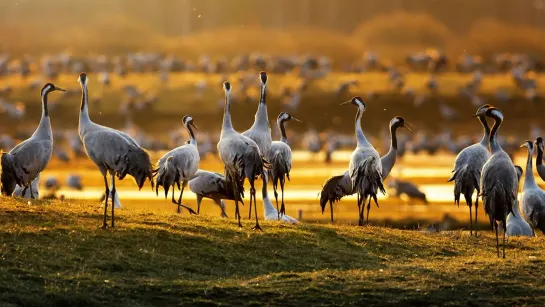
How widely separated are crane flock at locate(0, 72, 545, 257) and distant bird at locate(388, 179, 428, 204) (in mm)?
13263

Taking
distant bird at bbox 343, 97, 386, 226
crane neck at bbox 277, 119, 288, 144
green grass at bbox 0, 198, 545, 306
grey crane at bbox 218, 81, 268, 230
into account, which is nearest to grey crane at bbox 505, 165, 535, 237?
distant bird at bbox 343, 97, 386, 226

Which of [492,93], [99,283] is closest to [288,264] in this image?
[99,283]

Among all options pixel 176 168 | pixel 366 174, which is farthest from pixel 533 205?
pixel 176 168

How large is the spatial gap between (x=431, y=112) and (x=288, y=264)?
48.7 meters

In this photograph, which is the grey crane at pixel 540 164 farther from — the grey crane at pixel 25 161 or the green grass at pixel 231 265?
the grey crane at pixel 25 161

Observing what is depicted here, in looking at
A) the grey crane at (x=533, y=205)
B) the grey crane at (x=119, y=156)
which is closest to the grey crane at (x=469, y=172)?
the grey crane at (x=533, y=205)

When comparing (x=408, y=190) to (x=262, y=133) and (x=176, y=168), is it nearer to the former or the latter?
(x=262, y=133)

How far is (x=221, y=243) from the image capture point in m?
17.2

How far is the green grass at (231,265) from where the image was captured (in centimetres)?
1438

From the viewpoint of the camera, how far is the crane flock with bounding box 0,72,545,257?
1788 centimetres

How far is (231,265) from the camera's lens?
16.3 meters

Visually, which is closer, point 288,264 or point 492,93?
point 288,264

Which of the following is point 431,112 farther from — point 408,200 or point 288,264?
point 288,264

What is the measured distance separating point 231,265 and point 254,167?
317cm
